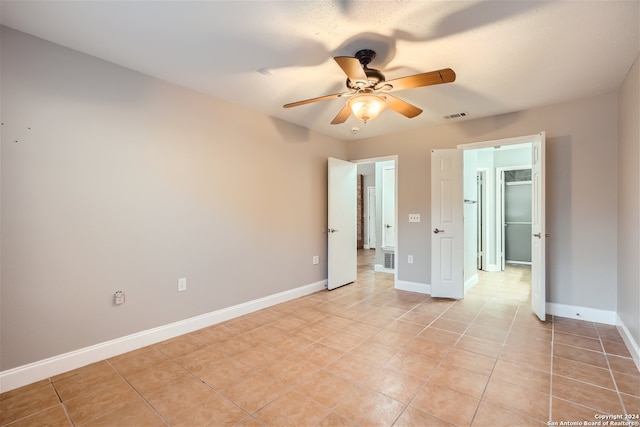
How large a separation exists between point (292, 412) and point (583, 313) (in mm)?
3426

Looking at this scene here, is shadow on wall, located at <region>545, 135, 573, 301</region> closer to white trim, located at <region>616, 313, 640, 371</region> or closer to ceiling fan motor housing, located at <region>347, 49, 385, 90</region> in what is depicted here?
white trim, located at <region>616, 313, 640, 371</region>

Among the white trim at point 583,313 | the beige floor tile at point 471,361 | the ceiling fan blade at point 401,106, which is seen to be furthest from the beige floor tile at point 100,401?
the white trim at point 583,313

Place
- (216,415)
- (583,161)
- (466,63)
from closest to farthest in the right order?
(216,415) → (466,63) → (583,161)

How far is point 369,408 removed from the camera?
1.82 m

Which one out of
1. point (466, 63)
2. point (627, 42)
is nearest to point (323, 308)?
point (466, 63)

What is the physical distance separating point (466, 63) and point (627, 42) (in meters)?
1.08

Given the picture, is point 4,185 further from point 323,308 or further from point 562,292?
point 562,292

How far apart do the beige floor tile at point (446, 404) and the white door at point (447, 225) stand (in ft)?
7.56

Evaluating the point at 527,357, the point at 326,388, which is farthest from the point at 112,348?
the point at 527,357

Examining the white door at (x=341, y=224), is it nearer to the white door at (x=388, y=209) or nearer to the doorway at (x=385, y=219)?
the doorway at (x=385, y=219)

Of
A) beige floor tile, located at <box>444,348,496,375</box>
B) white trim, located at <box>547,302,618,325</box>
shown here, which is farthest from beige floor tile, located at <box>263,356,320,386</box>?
white trim, located at <box>547,302,618,325</box>

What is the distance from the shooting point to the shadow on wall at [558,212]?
3.36m

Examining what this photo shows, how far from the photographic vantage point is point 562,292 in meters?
3.40

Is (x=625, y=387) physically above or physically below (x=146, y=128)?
below
